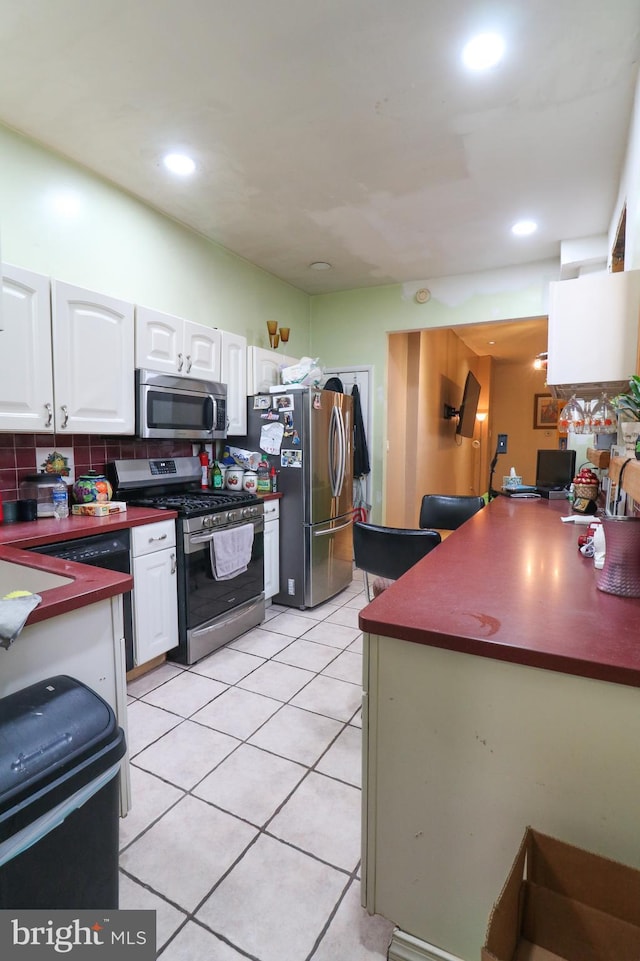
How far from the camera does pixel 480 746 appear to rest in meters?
0.99

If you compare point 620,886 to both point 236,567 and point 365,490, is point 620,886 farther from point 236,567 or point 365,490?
point 365,490

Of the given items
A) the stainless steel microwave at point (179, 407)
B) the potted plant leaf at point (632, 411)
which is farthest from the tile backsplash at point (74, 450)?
the potted plant leaf at point (632, 411)

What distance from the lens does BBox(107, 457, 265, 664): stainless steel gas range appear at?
2.59 meters

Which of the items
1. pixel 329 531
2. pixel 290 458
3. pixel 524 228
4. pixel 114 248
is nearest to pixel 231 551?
pixel 290 458

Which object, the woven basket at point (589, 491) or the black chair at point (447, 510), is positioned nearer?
the woven basket at point (589, 491)

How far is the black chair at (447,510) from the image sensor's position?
3.11 m

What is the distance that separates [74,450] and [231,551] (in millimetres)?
1066

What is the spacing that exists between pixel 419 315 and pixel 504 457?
533 cm

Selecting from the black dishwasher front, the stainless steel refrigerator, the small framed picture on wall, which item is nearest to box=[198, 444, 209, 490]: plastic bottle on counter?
the stainless steel refrigerator

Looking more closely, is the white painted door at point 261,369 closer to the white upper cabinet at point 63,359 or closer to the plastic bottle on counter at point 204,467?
the plastic bottle on counter at point 204,467

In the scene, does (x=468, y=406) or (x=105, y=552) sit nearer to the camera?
(x=105, y=552)

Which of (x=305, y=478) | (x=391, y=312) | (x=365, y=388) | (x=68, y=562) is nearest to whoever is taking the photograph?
(x=68, y=562)

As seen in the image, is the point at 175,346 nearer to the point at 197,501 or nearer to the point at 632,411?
the point at 197,501

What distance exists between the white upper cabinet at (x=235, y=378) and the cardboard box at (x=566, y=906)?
2.96m
